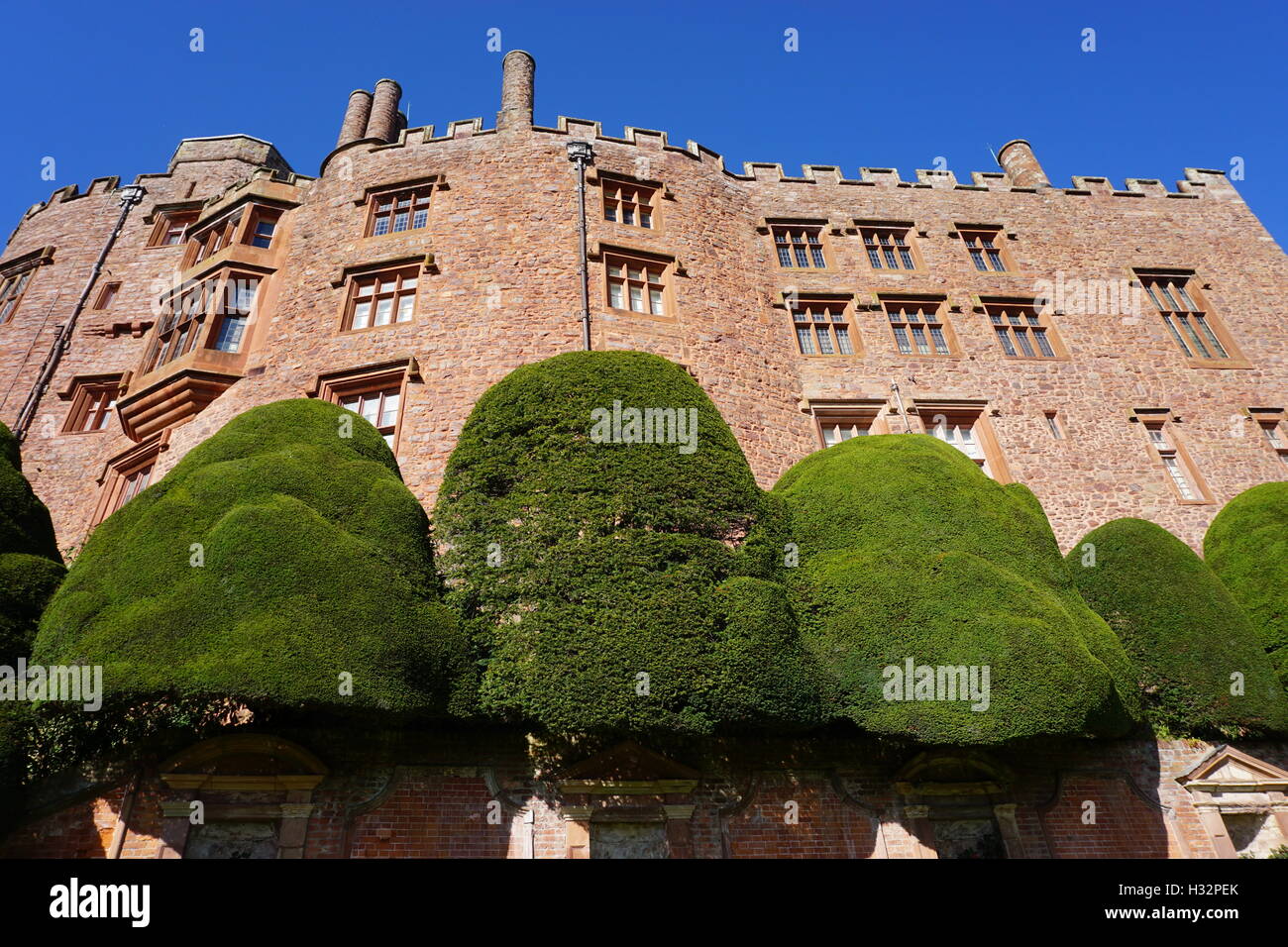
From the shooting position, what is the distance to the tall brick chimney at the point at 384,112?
22.1 meters

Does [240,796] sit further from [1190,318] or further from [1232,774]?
[1190,318]

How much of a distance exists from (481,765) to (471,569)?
8.78 ft

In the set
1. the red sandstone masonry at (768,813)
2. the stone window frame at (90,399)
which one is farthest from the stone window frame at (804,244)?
the stone window frame at (90,399)

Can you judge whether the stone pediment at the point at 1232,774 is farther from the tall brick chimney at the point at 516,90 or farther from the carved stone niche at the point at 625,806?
A: the tall brick chimney at the point at 516,90

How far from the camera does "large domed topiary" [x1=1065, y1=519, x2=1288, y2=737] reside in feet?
38.1

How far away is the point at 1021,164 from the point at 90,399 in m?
27.1

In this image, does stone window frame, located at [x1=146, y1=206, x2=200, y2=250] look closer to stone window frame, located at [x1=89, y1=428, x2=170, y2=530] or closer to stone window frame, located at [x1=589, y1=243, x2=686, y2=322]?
stone window frame, located at [x1=89, y1=428, x2=170, y2=530]

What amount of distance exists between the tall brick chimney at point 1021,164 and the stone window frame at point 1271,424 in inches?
349

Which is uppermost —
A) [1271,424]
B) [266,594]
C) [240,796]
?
[1271,424]

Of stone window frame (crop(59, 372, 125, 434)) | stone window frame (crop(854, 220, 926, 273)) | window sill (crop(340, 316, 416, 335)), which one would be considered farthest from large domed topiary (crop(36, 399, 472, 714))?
stone window frame (crop(854, 220, 926, 273))

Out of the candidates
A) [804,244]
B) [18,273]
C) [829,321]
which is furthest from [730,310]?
[18,273]

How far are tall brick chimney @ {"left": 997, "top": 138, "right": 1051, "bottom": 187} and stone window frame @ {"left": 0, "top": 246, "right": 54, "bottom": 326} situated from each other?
2846 cm

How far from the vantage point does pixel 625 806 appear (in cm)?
1002
